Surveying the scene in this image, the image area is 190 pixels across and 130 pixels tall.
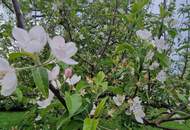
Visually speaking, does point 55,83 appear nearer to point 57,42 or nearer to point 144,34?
point 57,42

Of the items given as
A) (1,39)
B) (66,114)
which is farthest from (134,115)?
(1,39)

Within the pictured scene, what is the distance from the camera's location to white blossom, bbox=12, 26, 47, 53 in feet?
2.46

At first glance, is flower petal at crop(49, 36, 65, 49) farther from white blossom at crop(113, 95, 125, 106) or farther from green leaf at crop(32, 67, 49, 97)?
white blossom at crop(113, 95, 125, 106)

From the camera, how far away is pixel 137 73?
1.47 metres

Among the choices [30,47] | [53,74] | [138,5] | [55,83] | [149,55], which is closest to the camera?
[30,47]

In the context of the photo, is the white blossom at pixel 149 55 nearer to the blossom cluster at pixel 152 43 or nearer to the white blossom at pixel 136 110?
the blossom cluster at pixel 152 43

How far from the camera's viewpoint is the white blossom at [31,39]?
2.46 feet

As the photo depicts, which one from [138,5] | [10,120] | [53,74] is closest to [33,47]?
[53,74]

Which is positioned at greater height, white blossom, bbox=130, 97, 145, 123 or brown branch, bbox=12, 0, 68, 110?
brown branch, bbox=12, 0, 68, 110

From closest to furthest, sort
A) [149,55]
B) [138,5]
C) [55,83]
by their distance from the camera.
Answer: [55,83] < [149,55] < [138,5]

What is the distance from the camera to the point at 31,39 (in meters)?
0.77

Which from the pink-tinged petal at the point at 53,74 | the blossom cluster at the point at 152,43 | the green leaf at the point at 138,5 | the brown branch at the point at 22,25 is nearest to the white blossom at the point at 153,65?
the blossom cluster at the point at 152,43

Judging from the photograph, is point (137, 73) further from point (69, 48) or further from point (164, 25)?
point (69, 48)

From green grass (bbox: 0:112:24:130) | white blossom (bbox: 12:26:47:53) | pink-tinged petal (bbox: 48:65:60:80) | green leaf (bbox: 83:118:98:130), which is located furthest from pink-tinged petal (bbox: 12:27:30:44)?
green grass (bbox: 0:112:24:130)
